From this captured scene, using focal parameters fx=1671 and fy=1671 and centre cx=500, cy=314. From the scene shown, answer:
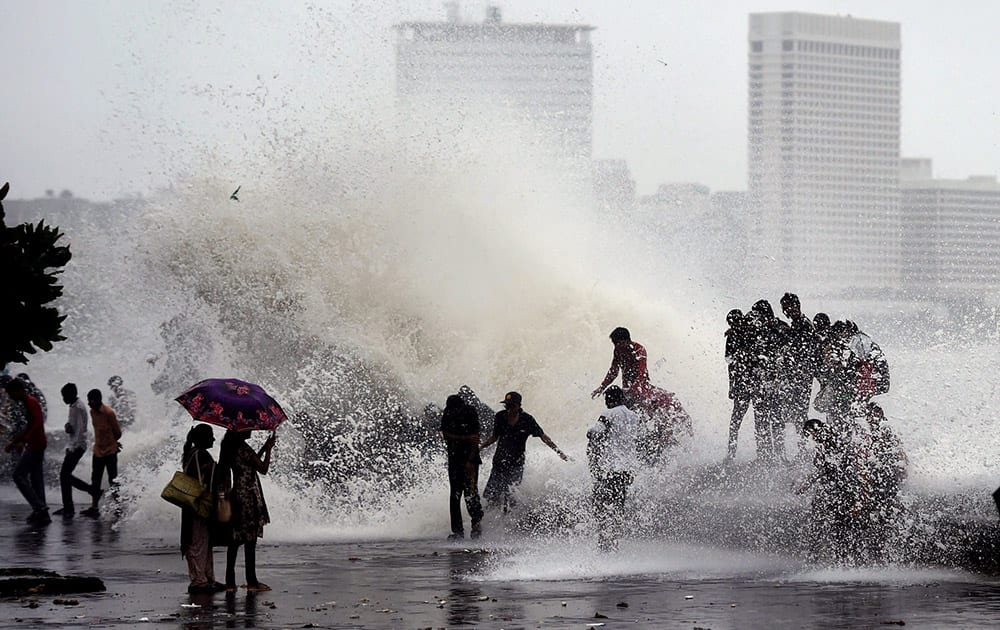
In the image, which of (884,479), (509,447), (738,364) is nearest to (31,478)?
(509,447)

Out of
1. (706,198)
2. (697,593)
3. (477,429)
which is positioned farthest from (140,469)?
(706,198)

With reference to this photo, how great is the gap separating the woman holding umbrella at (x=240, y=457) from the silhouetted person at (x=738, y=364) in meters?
5.19

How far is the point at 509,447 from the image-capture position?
16484 millimetres

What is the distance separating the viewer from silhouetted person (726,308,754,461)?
1576cm

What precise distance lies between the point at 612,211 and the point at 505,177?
219 inches

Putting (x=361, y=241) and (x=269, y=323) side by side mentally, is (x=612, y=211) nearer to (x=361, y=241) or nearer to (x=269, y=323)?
(x=361, y=241)

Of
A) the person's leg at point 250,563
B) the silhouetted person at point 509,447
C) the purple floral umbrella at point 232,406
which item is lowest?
the person's leg at point 250,563

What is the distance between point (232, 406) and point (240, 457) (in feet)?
1.27

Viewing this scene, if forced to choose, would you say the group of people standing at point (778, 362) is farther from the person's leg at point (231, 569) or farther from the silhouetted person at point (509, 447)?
the person's leg at point (231, 569)

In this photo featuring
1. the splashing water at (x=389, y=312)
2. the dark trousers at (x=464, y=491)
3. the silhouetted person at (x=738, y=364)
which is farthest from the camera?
the splashing water at (x=389, y=312)

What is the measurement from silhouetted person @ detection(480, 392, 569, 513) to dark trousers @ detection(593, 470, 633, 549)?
6.96 feet

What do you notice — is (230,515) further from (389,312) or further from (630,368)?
(389,312)

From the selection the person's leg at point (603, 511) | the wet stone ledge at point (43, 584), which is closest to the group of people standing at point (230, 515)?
the wet stone ledge at point (43, 584)

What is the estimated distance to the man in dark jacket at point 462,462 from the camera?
54.3 feet
